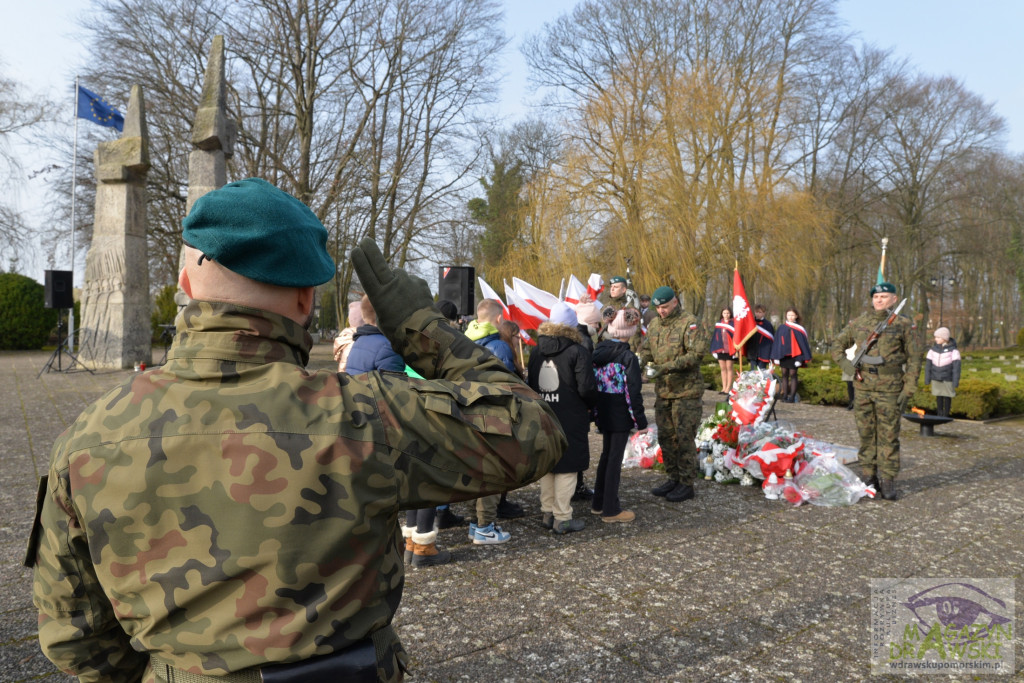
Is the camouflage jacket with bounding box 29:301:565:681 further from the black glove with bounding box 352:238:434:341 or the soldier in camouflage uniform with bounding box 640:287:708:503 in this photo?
the soldier in camouflage uniform with bounding box 640:287:708:503

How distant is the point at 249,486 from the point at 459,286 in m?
7.17

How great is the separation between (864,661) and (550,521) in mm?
2472

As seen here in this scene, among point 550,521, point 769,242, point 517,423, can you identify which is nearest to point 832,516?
point 550,521

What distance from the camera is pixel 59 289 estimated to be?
15195mm

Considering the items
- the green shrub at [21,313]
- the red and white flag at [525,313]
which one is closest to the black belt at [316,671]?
the red and white flag at [525,313]

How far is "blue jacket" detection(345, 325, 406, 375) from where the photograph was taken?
4168 millimetres

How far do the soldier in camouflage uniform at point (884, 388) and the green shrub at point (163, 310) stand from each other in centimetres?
2418

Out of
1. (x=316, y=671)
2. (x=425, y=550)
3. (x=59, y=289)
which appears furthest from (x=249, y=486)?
(x=59, y=289)

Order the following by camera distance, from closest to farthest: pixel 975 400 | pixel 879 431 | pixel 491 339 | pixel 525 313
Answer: pixel 491 339
pixel 879 431
pixel 525 313
pixel 975 400

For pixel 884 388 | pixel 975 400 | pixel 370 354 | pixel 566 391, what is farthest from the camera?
pixel 975 400

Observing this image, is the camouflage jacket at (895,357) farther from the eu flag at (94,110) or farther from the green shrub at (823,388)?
the eu flag at (94,110)

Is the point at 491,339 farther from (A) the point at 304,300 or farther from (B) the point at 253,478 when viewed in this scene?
(B) the point at 253,478

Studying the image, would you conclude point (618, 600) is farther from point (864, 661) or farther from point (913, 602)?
point (913, 602)

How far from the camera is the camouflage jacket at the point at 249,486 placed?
1168 millimetres
